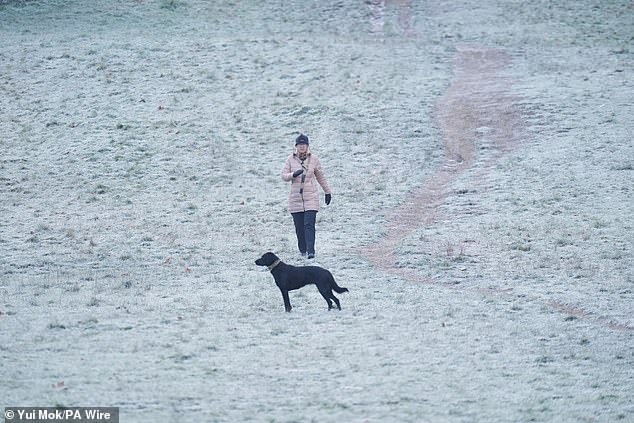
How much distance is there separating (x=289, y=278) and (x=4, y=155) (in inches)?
659

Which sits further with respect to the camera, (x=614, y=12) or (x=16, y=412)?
(x=614, y=12)

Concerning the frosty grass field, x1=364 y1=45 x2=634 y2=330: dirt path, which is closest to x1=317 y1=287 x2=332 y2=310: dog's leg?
the frosty grass field

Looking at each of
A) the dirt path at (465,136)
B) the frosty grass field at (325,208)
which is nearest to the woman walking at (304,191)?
the frosty grass field at (325,208)

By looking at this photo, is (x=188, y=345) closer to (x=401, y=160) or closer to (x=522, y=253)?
(x=522, y=253)

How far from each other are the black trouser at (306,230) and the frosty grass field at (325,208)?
1.13ft

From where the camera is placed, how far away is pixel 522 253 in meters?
15.9

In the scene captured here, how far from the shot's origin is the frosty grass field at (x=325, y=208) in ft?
30.1

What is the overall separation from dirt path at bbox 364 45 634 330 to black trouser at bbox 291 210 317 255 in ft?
3.97

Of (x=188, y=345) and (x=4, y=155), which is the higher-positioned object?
(x=188, y=345)

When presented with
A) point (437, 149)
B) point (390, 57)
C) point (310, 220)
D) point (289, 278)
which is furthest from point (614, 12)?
point (289, 278)

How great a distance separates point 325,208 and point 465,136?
7.32 m

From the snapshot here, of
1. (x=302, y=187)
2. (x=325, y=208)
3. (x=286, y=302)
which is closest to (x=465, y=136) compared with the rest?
(x=325, y=208)

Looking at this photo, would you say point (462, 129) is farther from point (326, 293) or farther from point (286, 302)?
point (286, 302)

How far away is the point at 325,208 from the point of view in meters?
20.5
